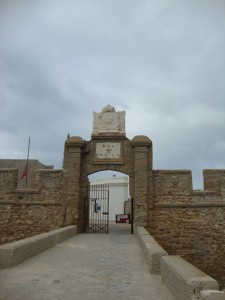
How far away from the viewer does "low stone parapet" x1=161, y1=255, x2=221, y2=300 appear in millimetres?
3396

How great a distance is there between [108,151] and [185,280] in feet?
34.9

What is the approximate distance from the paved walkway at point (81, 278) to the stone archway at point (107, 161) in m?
5.65

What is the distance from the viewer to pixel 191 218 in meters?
13.1

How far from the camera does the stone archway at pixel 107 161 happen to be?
13.2 m

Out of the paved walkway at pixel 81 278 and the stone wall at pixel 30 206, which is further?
the stone wall at pixel 30 206

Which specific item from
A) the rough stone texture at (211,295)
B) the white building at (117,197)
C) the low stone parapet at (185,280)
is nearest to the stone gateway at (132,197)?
the low stone parapet at (185,280)

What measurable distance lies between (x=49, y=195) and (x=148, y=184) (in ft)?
14.7

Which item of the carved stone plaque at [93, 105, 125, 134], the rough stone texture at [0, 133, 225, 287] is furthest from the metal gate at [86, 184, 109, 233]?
the carved stone plaque at [93, 105, 125, 134]

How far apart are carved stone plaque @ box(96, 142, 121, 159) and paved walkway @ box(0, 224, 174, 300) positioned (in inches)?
265

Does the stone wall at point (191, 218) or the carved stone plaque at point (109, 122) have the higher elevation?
the carved stone plaque at point (109, 122)

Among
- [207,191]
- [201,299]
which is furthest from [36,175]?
[201,299]

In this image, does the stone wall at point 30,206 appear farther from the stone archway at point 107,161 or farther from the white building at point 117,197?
the white building at point 117,197

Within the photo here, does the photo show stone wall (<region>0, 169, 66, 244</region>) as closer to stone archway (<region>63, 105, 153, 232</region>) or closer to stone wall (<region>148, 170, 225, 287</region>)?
stone archway (<region>63, 105, 153, 232</region>)

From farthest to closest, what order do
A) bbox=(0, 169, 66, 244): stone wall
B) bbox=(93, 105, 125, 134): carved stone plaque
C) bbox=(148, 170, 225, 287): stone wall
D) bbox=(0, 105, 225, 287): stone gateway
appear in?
bbox=(93, 105, 125, 134): carved stone plaque, bbox=(0, 169, 66, 244): stone wall, bbox=(0, 105, 225, 287): stone gateway, bbox=(148, 170, 225, 287): stone wall
